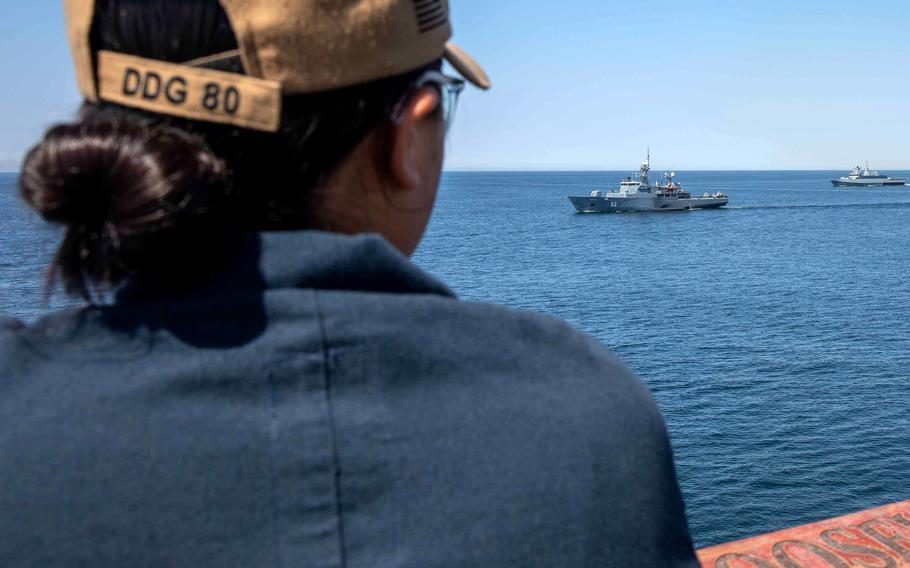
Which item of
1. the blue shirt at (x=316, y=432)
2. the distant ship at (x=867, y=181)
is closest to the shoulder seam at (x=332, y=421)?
the blue shirt at (x=316, y=432)

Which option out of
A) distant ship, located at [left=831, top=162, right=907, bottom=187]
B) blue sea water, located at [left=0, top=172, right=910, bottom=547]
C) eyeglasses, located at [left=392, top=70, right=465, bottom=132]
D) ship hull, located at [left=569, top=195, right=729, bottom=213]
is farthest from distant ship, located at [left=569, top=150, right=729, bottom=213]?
eyeglasses, located at [left=392, top=70, right=465, bottom=132]

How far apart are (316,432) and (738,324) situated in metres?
40.7

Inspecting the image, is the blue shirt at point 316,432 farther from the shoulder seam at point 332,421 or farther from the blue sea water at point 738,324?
the blue sea water at point 738,324

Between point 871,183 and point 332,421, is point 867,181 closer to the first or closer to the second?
point 871,183

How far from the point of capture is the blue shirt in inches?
29.4

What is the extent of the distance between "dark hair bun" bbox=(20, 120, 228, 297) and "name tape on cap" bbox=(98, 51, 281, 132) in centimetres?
3

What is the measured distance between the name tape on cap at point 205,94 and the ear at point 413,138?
0.15 meters

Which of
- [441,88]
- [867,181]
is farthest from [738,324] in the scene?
→ [867,181]

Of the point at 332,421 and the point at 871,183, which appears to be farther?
the point at 871,183

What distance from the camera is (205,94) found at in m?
0.84

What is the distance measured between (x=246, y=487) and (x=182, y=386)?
11 cm

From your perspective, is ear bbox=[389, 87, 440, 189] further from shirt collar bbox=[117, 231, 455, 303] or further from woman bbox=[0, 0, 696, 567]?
shirt collar bbox=[117, 231, 455, 303]

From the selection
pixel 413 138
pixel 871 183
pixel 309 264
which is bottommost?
pixel 871 183

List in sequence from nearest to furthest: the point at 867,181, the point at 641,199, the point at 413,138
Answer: the point at 413,138, the point at 641,199, the point at 867,181
